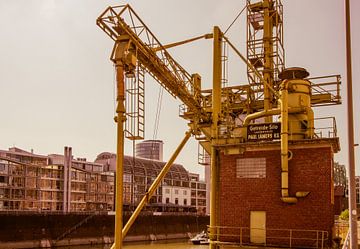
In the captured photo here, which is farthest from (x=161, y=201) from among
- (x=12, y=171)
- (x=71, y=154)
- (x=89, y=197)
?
(x=12, y=171)

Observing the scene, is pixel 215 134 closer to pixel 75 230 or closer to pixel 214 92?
pixel 214 92

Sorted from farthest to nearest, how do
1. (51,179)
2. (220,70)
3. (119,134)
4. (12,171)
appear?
(51,179) < (12,171) < (220,70) < (119,134)

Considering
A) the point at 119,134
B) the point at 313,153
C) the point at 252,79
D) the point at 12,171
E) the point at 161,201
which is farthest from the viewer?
the point at 161,201

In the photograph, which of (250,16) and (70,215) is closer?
(250,16)

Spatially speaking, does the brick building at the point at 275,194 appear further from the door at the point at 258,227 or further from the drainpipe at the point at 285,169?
the drainpipe at the point at 285,169

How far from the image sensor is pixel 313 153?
20734 millimetres

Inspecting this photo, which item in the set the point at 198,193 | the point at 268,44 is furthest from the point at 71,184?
the point at 268,44

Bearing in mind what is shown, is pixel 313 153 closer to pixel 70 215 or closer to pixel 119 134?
pixel 119 134

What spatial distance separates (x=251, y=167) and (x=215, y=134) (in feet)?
9.06

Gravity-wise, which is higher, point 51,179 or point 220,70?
point 220,70

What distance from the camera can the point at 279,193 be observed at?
21.2 meters

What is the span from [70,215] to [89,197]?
1217 inches

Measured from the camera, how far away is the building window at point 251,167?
2181 centimetres

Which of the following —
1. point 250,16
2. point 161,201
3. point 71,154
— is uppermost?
point 250,16
